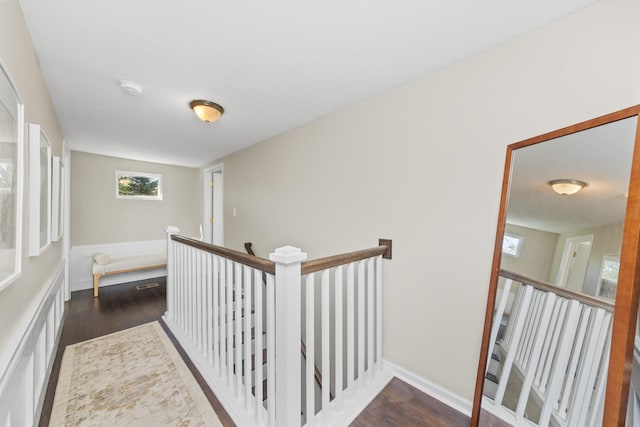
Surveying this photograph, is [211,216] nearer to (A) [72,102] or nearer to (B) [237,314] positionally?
(A) [72,102]

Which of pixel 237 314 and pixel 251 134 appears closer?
pixel 237 314

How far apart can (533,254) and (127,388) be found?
2.70 meters

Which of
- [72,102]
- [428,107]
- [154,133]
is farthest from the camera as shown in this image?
[154,133]

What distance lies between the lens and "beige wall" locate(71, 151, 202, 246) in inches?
154

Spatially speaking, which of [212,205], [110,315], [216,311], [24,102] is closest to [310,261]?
[216,311]

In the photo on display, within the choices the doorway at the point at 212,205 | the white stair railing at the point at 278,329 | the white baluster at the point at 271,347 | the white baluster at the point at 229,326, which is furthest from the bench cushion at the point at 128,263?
the white baluster at the point at 271,347

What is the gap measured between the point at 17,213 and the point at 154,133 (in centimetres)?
216

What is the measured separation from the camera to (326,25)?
1.25m

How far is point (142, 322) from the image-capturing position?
2.71 m

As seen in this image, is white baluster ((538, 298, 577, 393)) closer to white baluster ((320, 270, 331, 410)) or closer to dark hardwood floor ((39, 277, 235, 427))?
white baluster ((320, 270, 331, 410))

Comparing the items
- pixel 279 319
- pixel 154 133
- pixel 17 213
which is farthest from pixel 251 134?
pixel 279 319

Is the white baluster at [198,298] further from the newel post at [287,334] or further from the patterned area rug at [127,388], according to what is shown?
the newel post at [287,334]

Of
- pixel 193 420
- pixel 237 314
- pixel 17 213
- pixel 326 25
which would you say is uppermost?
pixel 326 25

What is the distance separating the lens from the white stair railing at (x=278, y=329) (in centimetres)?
116
